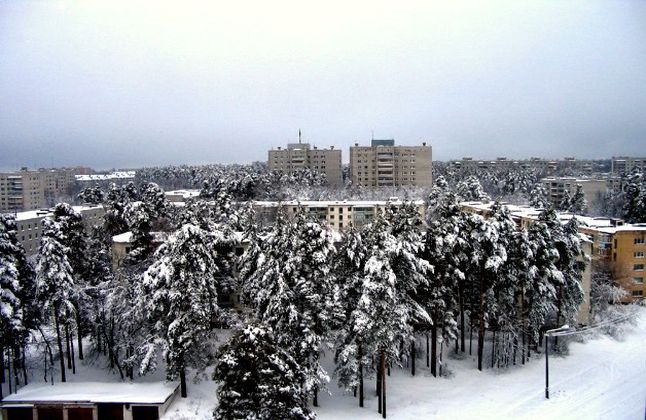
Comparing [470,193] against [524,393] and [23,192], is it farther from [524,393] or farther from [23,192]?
[23,192]

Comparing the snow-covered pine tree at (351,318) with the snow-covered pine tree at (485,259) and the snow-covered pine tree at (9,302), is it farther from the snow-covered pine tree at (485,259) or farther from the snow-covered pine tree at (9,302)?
the snow-covered pine tree at (9,302)

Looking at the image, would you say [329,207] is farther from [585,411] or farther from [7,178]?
[7,178]

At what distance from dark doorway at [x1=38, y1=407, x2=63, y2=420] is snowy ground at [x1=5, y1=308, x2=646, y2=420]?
4572 mm

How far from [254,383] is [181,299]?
28.3 feet

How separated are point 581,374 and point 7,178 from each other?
15553 cm

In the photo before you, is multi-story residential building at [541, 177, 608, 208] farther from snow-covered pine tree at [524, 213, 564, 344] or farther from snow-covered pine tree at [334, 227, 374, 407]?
snow-covered pine tree at [334, 227, 374, 407]

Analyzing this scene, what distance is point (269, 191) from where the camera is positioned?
94.2 meters

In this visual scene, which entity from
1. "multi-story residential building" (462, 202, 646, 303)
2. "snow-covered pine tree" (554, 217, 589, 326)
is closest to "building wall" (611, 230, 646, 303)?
"multi-story residential building" (462, 202, 646, 303)

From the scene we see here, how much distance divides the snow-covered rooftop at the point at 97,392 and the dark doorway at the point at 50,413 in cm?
50

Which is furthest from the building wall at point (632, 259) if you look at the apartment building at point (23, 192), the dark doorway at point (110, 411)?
the apartment building at point (23, 192)

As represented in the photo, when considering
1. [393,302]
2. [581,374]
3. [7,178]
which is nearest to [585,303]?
[581,374]

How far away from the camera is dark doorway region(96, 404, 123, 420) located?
80.3 ft

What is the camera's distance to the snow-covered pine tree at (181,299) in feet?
82.9

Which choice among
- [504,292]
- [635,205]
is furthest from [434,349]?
[635,205]
